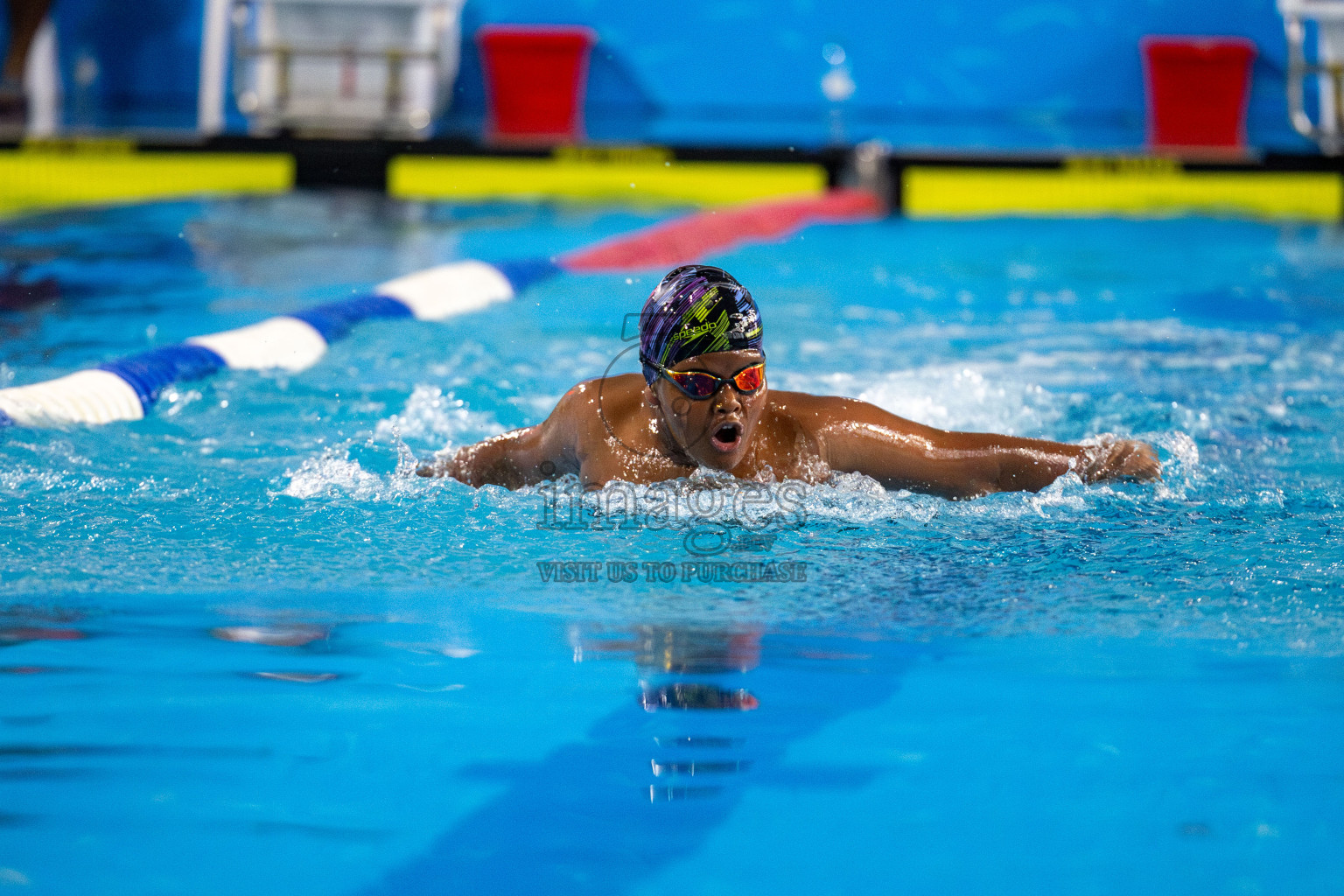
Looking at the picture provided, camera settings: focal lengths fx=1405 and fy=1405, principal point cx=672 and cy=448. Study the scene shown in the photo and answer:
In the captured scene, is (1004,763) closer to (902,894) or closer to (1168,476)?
(902,894)

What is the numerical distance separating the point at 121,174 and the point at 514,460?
686cm

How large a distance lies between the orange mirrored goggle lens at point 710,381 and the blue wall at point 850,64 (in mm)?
8440

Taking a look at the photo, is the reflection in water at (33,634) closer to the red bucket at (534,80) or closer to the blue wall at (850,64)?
the red bucket at (534,80)

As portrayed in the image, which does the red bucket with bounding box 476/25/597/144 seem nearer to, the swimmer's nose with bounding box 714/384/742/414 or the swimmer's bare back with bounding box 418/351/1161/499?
the swimmer's bare back with bounding box 418/351/1161/499

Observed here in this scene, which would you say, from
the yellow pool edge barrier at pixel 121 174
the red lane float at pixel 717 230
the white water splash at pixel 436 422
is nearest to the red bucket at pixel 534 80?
the yellow pool edge barrier at pixel 121 174

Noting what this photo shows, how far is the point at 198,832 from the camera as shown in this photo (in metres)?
1.63

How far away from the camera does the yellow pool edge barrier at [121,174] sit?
8570 millimetres

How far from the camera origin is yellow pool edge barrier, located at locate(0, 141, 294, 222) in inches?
337

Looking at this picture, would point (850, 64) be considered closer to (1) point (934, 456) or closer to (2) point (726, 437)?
(1) point (934, 456)

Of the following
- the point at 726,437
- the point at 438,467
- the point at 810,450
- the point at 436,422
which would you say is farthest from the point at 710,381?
the point at 436,422

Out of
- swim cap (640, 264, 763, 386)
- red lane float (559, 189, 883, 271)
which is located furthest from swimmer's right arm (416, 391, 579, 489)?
red lane float (559, 189, 883, 271)

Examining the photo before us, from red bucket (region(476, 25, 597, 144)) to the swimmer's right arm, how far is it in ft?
25.2

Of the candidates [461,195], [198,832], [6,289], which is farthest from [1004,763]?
[461,195]

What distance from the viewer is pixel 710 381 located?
2.61 meters
